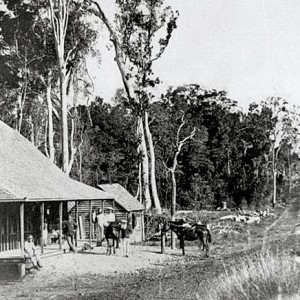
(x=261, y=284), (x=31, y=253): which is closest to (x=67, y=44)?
(x=31, y=253)

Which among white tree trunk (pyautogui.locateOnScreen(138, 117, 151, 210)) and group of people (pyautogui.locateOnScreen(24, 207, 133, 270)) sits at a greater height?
white tree trunk (pyautogui.locateOnScreen(138, 117, 151, 210))

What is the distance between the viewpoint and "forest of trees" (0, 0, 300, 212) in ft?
109

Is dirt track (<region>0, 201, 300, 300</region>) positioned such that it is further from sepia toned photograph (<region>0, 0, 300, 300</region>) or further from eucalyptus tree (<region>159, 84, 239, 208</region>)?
eucalyptus tree (<region>159, 84, 239, 208</region>)

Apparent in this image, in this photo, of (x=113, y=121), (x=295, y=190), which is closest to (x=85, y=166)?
(x=113, y=121)

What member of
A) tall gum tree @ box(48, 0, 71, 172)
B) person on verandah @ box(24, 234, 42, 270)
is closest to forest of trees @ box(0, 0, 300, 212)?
tall gum tree @ box(48, 0, 71, 172)

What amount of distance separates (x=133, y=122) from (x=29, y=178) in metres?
26.1

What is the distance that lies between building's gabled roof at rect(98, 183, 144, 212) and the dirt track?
7029 mm

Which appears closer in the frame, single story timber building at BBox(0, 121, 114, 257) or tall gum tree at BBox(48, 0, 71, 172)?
single story timber building at BBox(0, 121, 114, 257)

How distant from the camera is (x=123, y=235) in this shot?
19656mm

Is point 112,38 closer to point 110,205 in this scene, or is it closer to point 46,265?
point 110,205

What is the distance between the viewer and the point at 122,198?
3006 centimetres

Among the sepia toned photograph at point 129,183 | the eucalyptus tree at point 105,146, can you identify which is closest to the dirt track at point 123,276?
the sepia toned photograph at point 129,183

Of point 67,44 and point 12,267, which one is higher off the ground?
point 67,44

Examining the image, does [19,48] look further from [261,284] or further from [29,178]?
[261,284]
